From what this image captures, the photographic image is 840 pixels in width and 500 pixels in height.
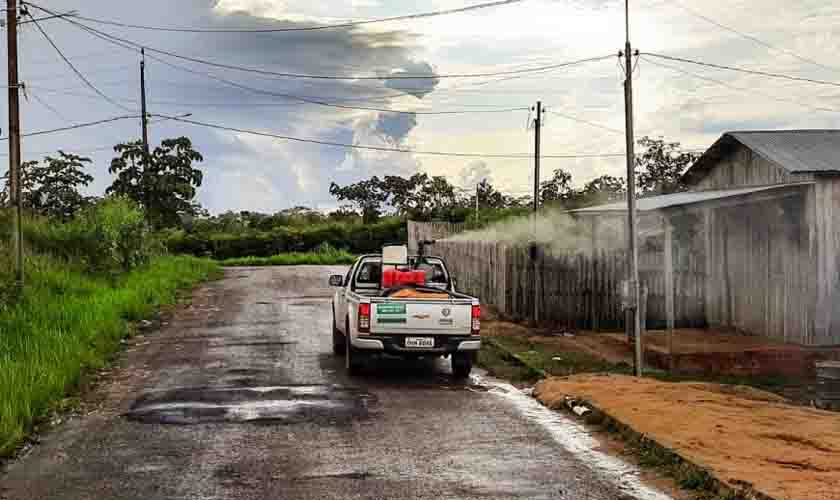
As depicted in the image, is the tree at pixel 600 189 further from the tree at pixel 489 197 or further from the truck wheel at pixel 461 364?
the truck wheel at pixel 461 364

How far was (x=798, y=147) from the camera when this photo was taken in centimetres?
2012

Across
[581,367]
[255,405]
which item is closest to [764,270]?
[581,367]

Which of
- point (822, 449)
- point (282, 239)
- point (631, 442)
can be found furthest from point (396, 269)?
point (282, 239)

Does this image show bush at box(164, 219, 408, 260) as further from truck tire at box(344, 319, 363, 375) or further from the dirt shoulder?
the dirt shoulder

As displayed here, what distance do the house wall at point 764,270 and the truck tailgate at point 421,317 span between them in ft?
26.1

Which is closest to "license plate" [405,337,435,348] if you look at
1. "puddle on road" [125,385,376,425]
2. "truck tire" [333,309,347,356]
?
"puddle on road" [125,385,376,425]

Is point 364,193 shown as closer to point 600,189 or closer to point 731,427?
point 600,189

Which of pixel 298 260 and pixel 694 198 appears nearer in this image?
pixel 694 198

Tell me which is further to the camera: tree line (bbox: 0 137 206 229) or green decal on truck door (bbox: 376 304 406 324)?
tree line (bbox: 0 137 206 229)

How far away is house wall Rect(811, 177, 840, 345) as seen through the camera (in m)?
18.0

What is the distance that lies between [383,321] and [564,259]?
858cm

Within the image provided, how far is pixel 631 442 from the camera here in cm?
945

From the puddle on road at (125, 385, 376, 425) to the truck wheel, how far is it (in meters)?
1.99

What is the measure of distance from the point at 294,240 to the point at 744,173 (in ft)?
122
